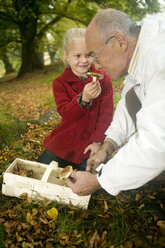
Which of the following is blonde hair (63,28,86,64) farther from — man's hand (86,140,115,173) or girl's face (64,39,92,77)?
man's hand (86,140,115,173)

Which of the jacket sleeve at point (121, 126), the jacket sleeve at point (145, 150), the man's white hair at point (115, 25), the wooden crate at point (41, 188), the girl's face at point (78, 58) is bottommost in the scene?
the wooden crate at point (41, 188)

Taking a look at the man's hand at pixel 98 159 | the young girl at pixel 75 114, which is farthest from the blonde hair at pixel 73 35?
the man's hand at pixel 98 159

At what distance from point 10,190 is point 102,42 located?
198 centimetres

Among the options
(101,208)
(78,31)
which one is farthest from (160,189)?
(78,31)

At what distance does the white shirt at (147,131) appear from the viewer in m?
1.45

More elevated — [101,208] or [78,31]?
[78,31]

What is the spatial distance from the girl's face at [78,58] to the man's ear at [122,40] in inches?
30.5

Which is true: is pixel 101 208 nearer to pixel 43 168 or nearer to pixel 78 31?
pixel 43 168

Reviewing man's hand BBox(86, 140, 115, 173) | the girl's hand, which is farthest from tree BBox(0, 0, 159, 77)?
man's hand BBox(86, 140, 115, 173)

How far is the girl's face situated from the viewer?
2.75 meters

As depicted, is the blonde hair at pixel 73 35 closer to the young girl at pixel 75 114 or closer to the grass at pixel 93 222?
the young girl at pixel 75 114

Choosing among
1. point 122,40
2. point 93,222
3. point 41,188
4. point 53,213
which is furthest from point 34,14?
point 93,222

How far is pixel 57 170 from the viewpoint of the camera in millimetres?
2383

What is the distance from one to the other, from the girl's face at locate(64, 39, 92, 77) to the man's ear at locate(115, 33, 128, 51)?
30.5 inches
